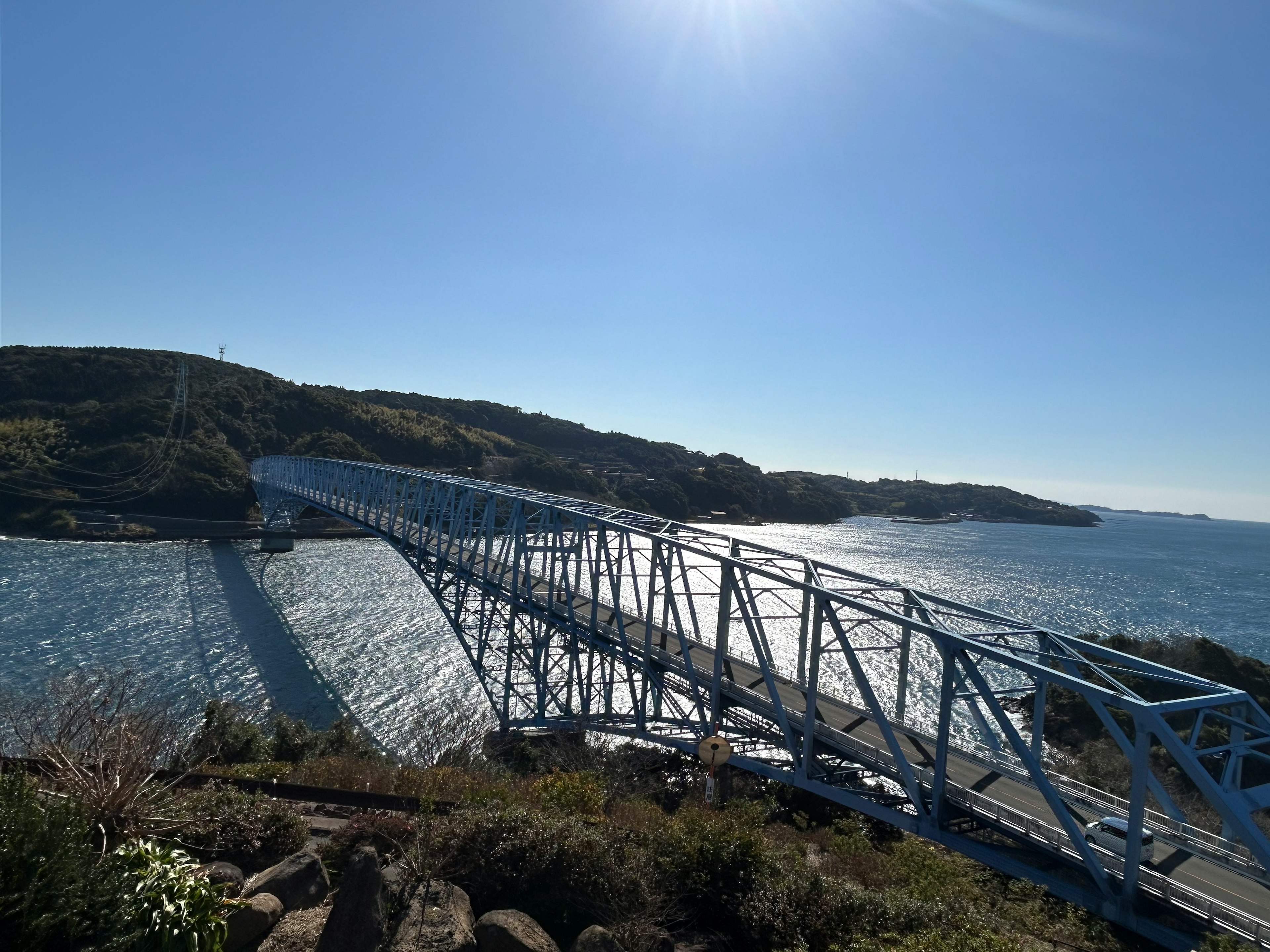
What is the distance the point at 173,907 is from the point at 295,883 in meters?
1.74

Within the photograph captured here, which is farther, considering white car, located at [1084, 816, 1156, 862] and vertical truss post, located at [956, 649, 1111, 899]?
white car, located at [1084, 816, 1156, 862]

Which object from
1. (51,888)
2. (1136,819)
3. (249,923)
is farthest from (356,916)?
(1136,819)

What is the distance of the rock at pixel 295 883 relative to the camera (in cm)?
832

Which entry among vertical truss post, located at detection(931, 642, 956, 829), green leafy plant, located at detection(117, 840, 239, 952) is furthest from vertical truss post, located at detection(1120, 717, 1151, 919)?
green leafy plant, located at detection(117, 840, 239, 952)

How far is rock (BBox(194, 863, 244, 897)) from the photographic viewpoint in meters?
8.22

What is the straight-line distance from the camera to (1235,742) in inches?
521

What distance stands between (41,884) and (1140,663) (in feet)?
64.7

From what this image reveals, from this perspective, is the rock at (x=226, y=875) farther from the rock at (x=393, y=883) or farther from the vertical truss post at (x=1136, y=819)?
the vertical truss post at (x=1136, y=819)

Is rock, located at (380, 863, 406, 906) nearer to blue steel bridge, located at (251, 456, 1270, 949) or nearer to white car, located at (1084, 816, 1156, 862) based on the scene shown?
blue steel bridge, located at (251, 456, 1270, 949)

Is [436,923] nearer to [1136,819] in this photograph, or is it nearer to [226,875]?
[226,875]

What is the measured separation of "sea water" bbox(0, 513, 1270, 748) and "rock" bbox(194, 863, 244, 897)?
71.6 ft

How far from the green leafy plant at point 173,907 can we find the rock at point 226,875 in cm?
72

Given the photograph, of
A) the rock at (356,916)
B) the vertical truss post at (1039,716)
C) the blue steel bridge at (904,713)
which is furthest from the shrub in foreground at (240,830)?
the vertical truss post at (1039,716)

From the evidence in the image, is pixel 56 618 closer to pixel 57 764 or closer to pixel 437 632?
pixel 437 632
